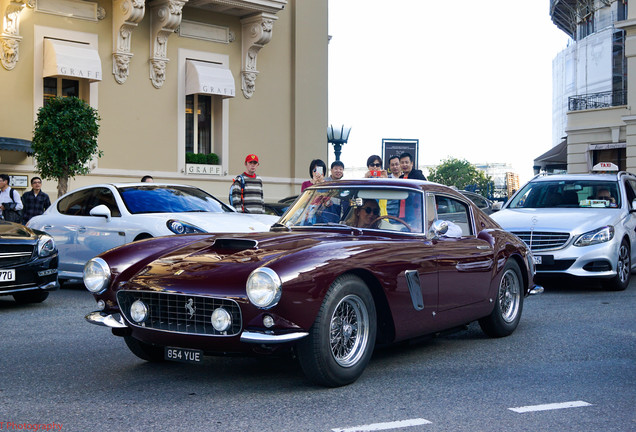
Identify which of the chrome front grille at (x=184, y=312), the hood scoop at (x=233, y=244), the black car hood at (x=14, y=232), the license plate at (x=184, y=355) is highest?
the hood scoop at (x=233, y=244)

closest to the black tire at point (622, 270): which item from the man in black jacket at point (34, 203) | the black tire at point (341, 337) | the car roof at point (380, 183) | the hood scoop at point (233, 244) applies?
the car roof at point (380, 183)

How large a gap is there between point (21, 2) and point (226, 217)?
10177 millimetres

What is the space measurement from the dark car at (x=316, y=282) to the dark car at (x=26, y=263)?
3.82m

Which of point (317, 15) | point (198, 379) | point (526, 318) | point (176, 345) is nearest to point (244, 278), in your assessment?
point (176, 345)

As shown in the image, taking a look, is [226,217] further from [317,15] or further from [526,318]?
[317,15]

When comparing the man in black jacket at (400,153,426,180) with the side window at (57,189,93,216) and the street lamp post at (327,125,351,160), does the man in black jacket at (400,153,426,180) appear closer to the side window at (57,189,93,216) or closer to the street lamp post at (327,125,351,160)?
the side window at (57,189,93,216)

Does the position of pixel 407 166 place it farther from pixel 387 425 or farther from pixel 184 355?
pixel 387 425

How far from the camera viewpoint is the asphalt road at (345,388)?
14.6 feet

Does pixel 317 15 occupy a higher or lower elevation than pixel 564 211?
higher

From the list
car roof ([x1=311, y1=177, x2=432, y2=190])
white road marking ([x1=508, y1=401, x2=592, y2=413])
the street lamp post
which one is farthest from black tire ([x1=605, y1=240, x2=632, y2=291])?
the street lamp post

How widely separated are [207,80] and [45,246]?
1210 centimetres

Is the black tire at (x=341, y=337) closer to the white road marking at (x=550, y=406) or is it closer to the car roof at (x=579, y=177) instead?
the white road marking at (x=550, y=406)

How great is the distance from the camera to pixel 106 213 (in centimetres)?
1032

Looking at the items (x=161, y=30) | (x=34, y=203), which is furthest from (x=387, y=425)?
(x=161, y=30)
